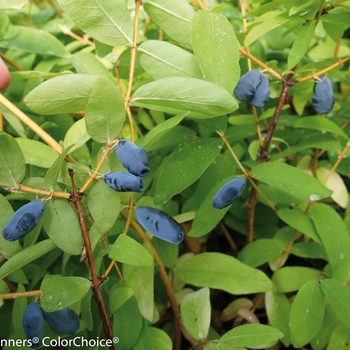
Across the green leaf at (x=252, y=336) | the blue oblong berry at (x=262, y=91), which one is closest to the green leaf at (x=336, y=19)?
the blue oblong berry at (x=262, y=91)

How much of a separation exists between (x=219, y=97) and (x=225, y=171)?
0.91 feet

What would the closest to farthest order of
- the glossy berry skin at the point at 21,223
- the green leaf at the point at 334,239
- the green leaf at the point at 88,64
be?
the glossy berry skin at the point at 21,223 → the green leaf at the point at 334,239 → the green leaf at the point at 88,64

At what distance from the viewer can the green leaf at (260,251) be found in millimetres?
772

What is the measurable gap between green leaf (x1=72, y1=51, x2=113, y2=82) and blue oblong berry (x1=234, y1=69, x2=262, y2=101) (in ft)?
0.92

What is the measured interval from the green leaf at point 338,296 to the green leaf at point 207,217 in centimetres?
20

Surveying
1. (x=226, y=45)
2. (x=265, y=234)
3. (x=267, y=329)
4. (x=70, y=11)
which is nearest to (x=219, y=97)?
(x=226, y=45)

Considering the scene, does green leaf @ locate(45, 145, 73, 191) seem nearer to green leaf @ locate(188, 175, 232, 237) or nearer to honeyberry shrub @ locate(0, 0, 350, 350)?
honeyberry shrub @ locate(0, 0, 350, 350)

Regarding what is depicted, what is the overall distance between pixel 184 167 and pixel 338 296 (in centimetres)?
31

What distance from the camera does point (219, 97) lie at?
50 cm

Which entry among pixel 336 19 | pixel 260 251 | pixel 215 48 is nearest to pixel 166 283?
pixel 260 251

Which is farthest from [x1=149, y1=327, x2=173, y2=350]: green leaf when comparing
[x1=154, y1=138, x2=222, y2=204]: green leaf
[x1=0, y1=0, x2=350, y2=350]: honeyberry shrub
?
[x1=154, y1=138, x2=222, y2=204]: green leaf

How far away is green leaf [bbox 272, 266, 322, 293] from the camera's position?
2.47 ft

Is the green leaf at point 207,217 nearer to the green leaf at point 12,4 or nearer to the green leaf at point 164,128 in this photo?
the green leaf at point 164,128

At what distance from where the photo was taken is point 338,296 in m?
0.68
